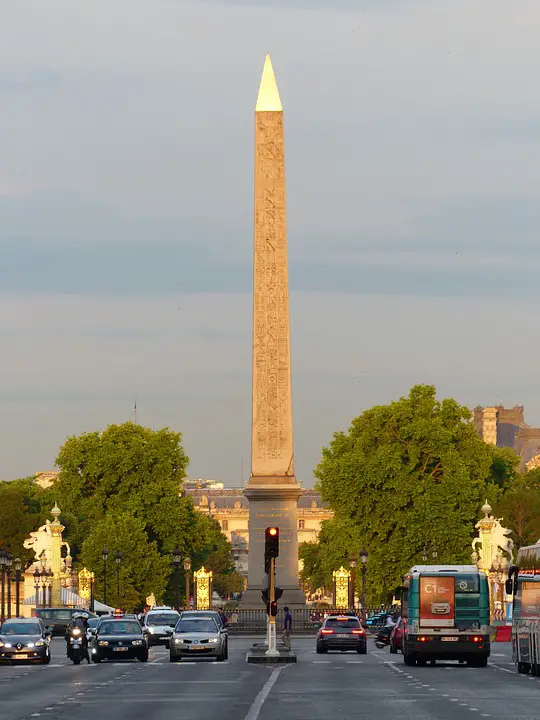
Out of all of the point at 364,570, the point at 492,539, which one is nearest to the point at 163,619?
the point at 364,570

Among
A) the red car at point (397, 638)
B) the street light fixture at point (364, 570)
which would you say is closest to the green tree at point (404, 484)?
the street light fixture at point (364, 570)

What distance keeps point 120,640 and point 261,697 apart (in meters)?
18.8

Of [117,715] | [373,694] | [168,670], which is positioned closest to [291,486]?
[168,670]

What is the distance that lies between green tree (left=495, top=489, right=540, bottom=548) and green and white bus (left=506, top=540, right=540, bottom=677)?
4835cm

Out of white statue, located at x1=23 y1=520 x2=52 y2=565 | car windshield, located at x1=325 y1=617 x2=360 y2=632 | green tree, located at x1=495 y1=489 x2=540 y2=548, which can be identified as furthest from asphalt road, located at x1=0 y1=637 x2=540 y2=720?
green tree, located at x1=495 y1=489 x2=540 y2=548

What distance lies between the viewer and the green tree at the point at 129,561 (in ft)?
313

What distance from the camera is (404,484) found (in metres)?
90.2

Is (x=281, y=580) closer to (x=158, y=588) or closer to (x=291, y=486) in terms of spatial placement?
(x=291, y=486)

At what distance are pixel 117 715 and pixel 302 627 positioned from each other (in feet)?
158

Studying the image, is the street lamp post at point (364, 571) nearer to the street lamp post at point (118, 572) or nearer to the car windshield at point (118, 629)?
the street lamp post at point (118, 572)

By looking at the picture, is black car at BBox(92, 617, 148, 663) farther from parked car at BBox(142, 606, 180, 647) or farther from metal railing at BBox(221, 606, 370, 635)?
metal railing at BBox(221, 606, 370, 635)

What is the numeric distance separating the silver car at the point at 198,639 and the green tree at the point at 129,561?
46.6m

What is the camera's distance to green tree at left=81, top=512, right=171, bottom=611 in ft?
313

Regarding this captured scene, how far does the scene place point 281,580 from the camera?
69.1m
